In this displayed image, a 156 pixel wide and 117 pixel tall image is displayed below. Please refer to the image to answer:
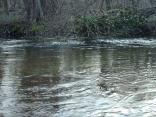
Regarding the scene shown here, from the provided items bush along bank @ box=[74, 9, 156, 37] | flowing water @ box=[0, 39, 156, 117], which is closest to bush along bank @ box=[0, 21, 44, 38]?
bush along bank @ box=[74, 9, 156, 37]

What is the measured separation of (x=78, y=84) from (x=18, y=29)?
22.1m

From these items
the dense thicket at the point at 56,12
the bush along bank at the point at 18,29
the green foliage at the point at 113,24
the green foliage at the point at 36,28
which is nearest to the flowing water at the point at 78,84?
the green foliage at the point at 113,24

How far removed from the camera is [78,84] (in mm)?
12000

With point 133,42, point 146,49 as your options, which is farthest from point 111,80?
point 133,42

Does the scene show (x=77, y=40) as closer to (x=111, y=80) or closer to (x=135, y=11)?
(x=135, y=11)

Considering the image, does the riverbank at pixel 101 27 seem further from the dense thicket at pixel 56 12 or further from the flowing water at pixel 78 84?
the flowing water at pixel 78 84

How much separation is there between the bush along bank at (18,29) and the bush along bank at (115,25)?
4.01 m

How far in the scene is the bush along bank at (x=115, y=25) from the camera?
29.6 metres

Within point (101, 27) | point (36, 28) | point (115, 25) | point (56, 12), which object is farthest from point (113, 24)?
point (36, 28)

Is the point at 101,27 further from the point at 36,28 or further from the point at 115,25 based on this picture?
the point at 36,28

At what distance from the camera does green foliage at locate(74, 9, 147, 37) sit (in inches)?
1164

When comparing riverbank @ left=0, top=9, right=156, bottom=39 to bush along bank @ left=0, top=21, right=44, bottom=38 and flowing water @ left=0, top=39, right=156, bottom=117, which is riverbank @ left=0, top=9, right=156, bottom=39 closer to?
bush along bank @ left=0, top=21, right=44, bottom=38

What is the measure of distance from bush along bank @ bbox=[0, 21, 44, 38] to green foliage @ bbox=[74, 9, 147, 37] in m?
4.12

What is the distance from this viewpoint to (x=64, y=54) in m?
20.6
